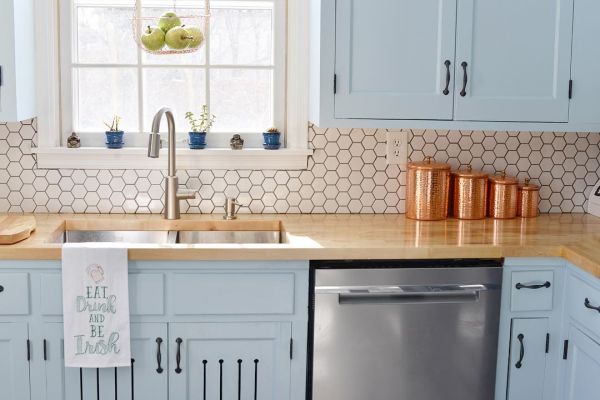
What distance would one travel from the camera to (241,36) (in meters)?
3.61

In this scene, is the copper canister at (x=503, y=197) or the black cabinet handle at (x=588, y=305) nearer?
the black cabinet handle at (x=588, y=305)

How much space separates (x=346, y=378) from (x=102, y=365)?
0.87 meters

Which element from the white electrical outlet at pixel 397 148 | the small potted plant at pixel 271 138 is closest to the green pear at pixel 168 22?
the small potted plant at pixel 271 138

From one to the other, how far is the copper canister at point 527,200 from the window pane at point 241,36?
1221 millimetres

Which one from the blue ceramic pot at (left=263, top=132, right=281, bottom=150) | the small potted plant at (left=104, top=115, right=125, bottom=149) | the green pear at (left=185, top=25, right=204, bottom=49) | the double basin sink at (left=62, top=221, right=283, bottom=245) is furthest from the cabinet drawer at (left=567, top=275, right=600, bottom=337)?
the small potted plant at (left=104, top=115, right=125, bottom=149)

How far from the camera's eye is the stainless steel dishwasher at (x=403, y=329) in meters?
2.99

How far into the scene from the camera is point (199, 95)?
143 inches

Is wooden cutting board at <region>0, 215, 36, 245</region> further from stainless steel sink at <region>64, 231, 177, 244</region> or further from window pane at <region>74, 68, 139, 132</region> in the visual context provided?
window pane at <region>74, 68, 139, 132</region>

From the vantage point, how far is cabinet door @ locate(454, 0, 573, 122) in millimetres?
3225

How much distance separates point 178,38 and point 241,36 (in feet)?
1.50

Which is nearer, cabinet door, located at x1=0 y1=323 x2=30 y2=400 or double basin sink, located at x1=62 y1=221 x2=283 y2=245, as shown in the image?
cabinet door, located at x1=0 y1=323 x2=30 y2=400

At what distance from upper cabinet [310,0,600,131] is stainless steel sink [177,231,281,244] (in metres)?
0.57

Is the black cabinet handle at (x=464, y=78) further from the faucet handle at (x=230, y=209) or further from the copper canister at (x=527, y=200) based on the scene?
the faucet handle at (x=230, y=209)

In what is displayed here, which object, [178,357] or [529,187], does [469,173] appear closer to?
[529,187]
